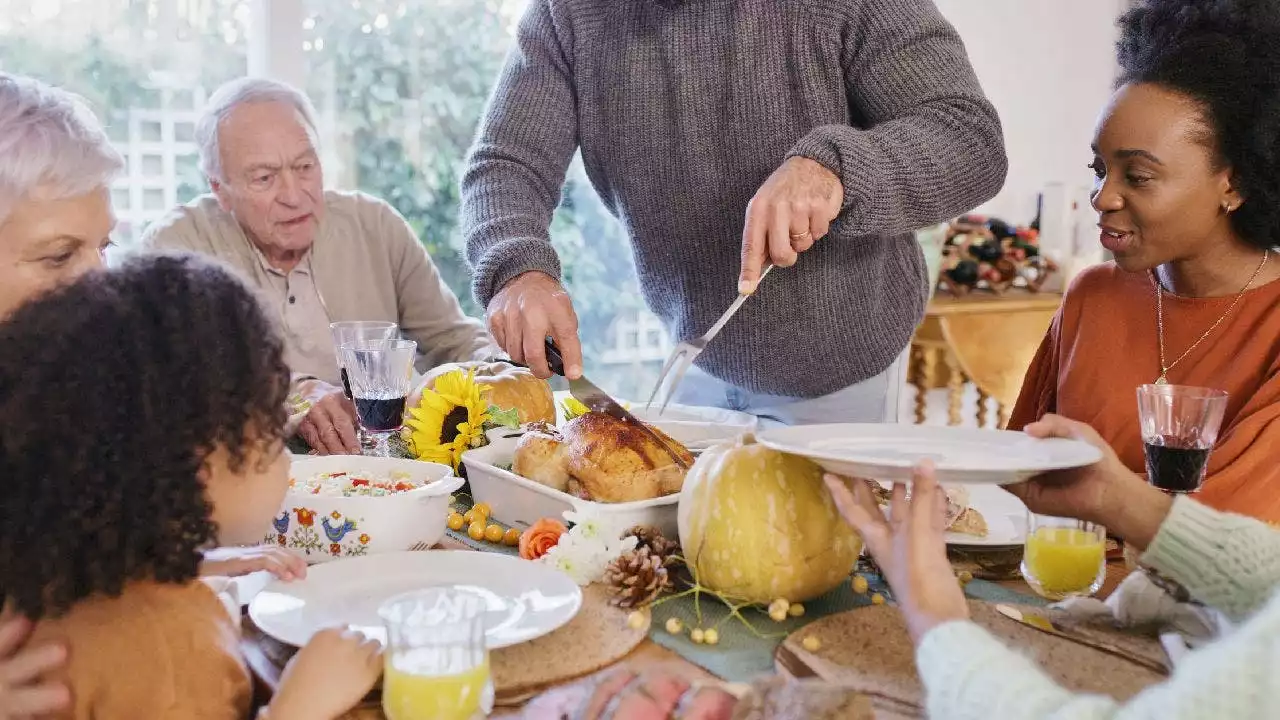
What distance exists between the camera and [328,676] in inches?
37.0

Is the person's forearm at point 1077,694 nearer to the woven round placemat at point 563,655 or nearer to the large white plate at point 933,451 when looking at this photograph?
the large white plate at point 933,451

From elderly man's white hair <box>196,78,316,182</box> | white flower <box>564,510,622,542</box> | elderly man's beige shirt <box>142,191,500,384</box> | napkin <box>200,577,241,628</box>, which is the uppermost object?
elderly man's white hair <box>196,78,316,182</box>

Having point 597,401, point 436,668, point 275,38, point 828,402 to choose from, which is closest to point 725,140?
point 828,402

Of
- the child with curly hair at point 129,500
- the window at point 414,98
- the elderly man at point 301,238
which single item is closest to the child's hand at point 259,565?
the child with curly hair at point 129,500

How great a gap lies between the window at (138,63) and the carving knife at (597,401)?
2.47 metres

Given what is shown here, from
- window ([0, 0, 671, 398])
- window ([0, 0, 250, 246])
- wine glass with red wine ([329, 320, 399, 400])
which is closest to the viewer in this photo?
wine glass with red wine ([329, 320, 399, 400])

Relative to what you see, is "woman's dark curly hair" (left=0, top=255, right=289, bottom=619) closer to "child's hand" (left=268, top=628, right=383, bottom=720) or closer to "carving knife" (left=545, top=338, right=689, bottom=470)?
"child's hand" (left=268, top=628, right=383, bottom=720)

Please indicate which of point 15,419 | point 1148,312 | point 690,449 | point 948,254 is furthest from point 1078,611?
point 948,254

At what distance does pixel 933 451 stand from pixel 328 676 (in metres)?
0.64

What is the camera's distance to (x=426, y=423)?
171 centimetres

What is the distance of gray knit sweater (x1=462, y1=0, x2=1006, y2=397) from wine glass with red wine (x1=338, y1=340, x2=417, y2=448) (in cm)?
21

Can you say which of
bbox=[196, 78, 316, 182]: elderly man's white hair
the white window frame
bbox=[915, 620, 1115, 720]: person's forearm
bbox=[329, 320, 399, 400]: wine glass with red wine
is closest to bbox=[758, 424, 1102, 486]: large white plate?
bbox=[915, 620, 1115, 720]: person's forearm

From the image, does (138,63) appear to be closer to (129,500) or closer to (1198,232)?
(129,500)

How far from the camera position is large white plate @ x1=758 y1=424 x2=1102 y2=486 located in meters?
1.00
